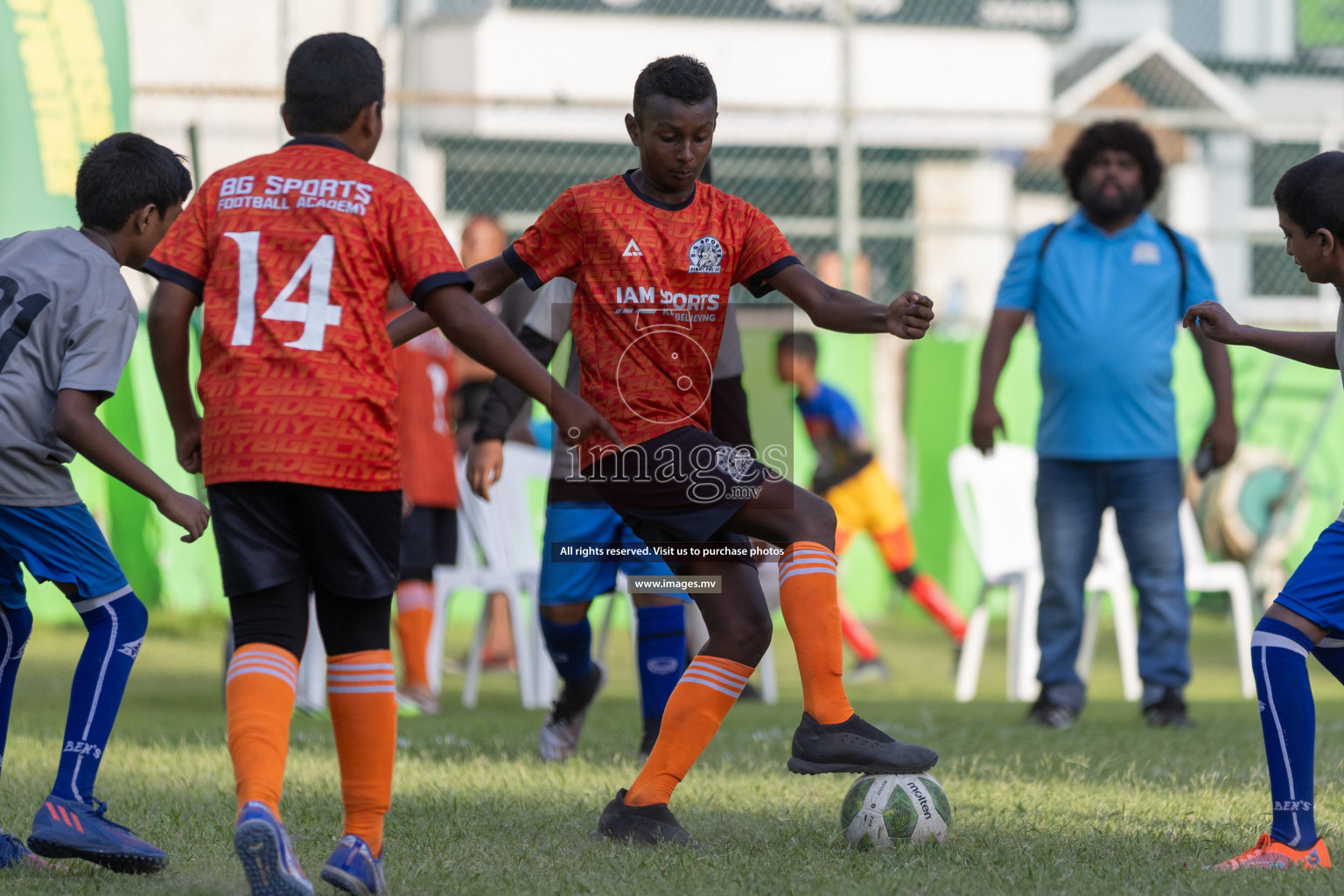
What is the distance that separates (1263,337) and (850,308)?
1.04 meters

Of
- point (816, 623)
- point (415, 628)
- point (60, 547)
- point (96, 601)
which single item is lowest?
point (415, 628)

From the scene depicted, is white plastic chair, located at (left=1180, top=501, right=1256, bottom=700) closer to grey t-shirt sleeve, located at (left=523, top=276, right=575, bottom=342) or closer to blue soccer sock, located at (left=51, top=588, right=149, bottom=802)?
grey t-shirt sleeve, located at (left=523, top=276, right=575, bottom=342)

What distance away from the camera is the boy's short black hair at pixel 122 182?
3916mm

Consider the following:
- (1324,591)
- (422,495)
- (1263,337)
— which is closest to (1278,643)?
(1324,591)

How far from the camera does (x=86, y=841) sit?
11.5ft

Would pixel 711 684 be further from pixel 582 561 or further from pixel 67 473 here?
pixel 582 561

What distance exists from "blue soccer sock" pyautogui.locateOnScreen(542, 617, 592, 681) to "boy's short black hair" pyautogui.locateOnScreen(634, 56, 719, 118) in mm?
2395

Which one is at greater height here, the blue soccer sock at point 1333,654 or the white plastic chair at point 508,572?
the blue soccer sock at point 1333,654

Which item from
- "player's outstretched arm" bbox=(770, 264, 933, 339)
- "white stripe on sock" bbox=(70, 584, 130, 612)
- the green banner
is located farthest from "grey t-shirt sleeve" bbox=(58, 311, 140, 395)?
the green banner

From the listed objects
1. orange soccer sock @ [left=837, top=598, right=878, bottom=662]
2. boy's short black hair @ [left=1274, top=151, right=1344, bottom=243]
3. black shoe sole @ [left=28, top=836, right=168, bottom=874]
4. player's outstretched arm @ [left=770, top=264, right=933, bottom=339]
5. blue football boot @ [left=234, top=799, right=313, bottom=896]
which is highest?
boy's short black hair @ [left=1274, top=151, right=1344, bottom=243]

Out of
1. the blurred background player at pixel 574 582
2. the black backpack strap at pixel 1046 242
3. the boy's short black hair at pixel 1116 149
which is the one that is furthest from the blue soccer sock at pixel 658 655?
the boy's short black hair at pixel 1116 149

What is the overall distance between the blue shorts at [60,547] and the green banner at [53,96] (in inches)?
126

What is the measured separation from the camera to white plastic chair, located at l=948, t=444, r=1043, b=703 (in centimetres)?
842

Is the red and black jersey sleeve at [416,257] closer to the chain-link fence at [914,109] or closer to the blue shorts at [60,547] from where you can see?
the blue shorts at [60,547]
